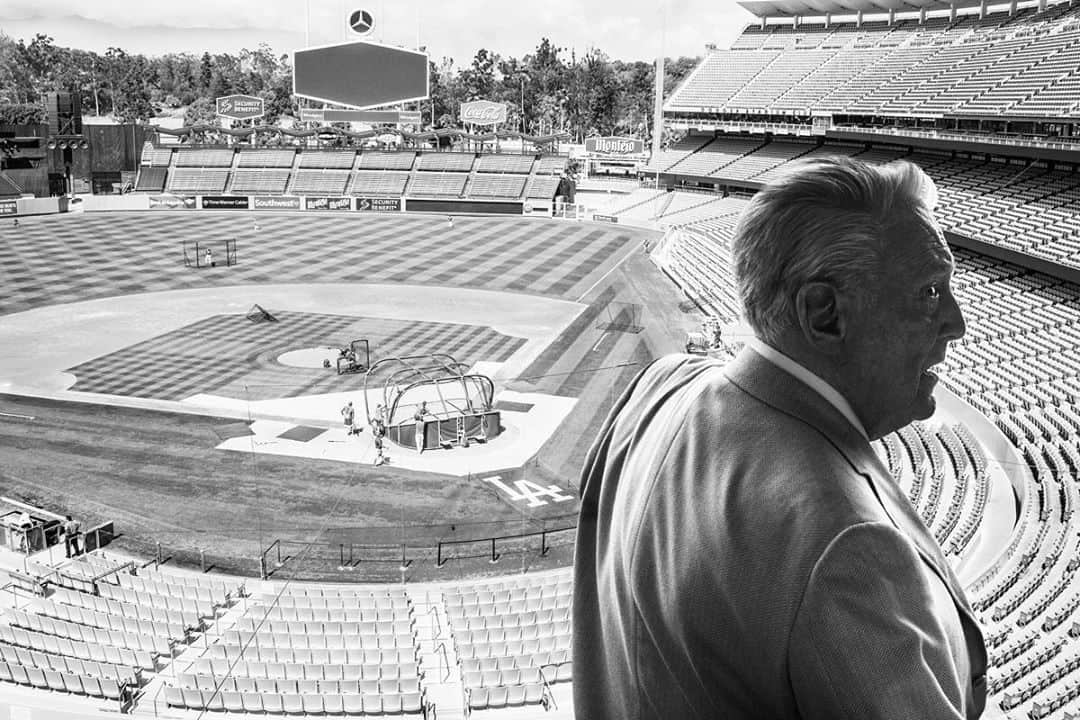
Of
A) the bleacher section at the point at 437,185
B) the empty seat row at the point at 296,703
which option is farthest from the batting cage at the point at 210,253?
the empty seat row at the point at 296,703

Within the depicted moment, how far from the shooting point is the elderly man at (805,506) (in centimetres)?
145

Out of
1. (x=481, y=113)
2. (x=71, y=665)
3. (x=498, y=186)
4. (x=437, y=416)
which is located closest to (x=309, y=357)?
(x=437, y=416)

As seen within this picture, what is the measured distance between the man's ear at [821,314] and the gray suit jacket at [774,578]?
0.09 metres

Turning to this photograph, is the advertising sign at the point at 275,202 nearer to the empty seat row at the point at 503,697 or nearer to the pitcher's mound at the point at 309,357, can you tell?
the pitcher's mound at the point at 309,357

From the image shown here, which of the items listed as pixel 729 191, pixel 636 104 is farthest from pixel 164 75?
pixel 729 191

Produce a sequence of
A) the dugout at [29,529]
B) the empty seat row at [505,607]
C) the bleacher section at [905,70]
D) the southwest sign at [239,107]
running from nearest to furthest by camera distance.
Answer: the empty seat row at [505,607] < the dugout at [29,529] < the bleacher section at [905,70] < the southwest sign at [239,107]

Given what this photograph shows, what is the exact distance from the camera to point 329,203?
231 ft

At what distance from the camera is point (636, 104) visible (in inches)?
5285

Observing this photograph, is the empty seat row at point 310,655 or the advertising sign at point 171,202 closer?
the empty seat row at point 310,655

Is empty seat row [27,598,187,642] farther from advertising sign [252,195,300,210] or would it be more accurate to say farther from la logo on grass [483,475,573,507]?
advertising sign [252,195,300,210]

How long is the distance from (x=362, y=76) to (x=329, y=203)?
11.7 m

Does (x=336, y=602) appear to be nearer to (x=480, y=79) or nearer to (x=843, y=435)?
(x=843, y=435)

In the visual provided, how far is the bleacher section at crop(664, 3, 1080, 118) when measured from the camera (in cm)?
4338

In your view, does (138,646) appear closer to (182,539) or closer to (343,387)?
(182,539)
